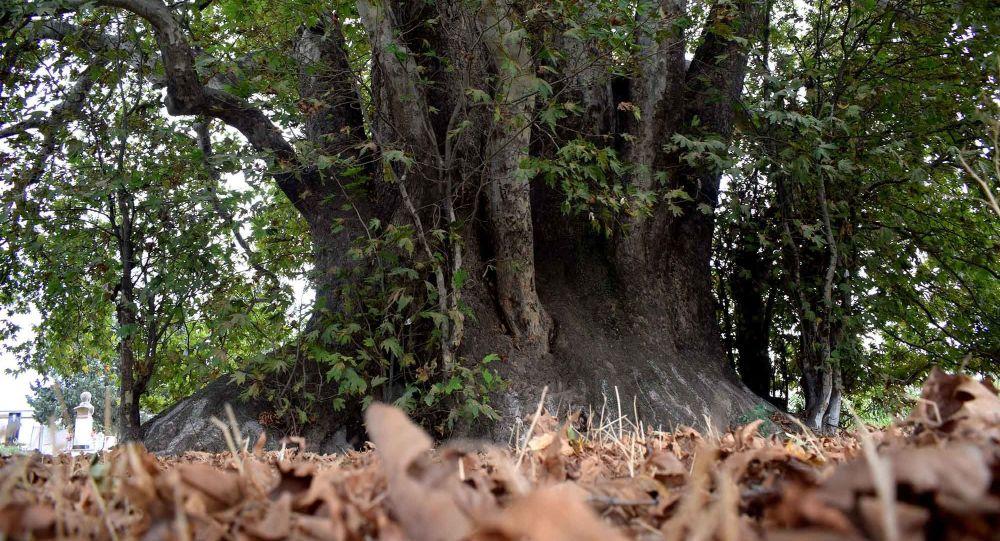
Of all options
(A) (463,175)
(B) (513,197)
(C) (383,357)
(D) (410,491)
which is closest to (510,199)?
(B) (513,197)

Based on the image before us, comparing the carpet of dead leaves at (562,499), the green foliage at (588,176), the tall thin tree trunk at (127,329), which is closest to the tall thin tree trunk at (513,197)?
the green foliage at (588,176)

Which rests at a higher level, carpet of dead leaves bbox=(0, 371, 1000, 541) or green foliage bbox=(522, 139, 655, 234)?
green foliage bbox=(522, 139, 655, 234)

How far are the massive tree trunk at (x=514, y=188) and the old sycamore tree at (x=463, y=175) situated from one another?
0.07ft

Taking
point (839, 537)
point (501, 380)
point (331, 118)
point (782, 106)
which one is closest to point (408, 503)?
point (839, 537)

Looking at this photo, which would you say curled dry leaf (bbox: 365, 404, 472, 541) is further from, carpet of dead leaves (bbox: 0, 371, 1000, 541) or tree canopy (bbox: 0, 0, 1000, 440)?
tree canopy (bbox: 0, 0, 1000, 440)

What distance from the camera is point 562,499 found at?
56 centimetres

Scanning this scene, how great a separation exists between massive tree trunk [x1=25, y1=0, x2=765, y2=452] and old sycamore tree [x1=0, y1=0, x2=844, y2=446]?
2cm

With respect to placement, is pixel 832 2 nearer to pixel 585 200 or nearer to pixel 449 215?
pixel 585 200

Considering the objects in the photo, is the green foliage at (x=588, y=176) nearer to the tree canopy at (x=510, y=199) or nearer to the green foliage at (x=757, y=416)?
the tree canopy at (x=510, y=199)

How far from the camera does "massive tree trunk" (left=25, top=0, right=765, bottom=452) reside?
468cm

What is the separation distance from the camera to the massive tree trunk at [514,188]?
4684 mm

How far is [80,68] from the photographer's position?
6.51 m

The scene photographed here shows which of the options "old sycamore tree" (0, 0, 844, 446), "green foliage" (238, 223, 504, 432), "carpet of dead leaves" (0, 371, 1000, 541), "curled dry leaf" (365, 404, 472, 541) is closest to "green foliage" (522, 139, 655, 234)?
"old sycamore tree" (0, 0, 844, 446)

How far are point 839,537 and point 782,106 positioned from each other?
6113mm
